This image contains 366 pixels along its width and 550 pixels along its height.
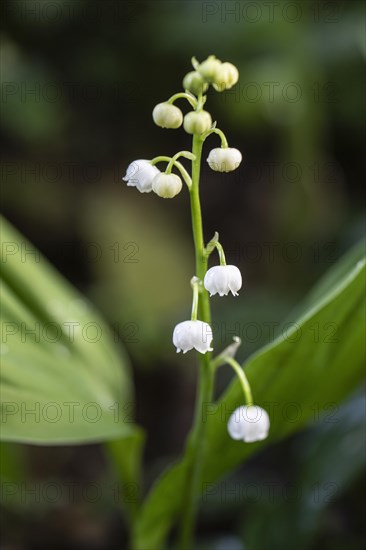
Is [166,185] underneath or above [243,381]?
above

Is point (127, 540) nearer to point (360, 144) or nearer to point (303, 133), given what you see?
point (303, 133)

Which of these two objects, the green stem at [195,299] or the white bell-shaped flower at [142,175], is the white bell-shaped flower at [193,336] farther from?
the white bell-shaped flower at [142,175]

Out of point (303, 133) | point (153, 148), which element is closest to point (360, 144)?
point (303, 133)

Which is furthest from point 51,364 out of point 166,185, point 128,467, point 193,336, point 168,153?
point 168,153

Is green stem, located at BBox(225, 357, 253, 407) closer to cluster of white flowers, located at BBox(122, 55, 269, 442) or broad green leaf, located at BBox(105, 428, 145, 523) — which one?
cluster of white flowers, located at BBox(122, 55, 269, 442)

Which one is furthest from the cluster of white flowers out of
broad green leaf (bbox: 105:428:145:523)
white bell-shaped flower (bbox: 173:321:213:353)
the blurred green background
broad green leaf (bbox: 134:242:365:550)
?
the blurred green background

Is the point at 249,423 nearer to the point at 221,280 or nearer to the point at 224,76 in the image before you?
the point at 221,280
